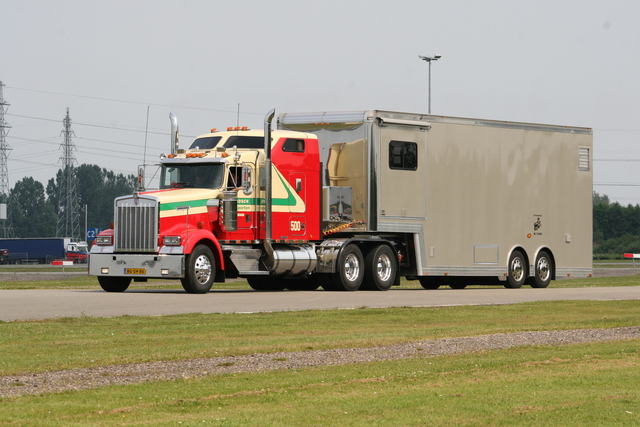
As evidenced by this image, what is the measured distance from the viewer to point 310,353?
13.3 metres

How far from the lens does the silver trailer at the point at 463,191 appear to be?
27.8 metres

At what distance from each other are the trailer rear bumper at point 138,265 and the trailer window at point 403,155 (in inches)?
248

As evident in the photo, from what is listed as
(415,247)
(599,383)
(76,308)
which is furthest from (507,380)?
(415,247)

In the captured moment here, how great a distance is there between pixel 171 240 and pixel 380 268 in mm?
6023

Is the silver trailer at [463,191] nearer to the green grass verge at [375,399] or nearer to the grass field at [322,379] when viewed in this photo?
the grass field at [322,379]

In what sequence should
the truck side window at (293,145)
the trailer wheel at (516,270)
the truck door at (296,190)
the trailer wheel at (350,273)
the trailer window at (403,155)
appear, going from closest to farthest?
1. the truck door at (296,190)
2. the truck side window at (293,145)
3. the trailer wheel at (350,273)
4. the trailer window at (403,155)
5. the trailer wheel at (516,270)

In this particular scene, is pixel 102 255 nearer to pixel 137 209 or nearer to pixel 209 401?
pixel 137 209

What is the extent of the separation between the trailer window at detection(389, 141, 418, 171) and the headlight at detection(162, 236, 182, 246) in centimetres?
604

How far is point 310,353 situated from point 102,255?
13.1 m

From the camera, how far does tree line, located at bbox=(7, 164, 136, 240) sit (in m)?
174

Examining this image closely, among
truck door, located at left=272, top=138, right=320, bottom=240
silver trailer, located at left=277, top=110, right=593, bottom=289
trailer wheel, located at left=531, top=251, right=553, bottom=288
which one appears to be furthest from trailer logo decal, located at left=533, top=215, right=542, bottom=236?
truck door, located at left=272, top=138, right=320, bottom=240

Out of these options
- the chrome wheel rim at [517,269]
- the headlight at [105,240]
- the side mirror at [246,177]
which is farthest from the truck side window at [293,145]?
the chrome wheel rim at [517,269]

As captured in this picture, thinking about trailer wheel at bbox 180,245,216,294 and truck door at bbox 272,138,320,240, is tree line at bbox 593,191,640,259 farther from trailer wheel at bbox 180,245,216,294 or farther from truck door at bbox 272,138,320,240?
trailer wheel at bbox 180,245,216,294

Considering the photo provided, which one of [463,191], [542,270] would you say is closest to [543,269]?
[542,270]
